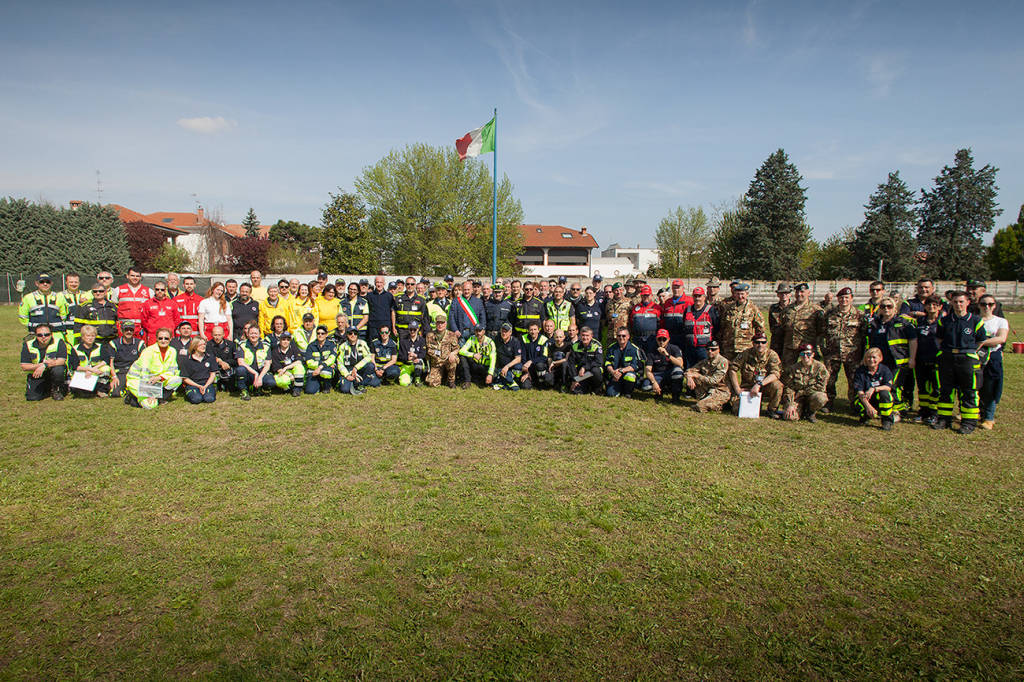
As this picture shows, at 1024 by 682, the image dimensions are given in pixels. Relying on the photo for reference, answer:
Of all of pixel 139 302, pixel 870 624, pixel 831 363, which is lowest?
pixel 870 624

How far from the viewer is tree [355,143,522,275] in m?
36.1

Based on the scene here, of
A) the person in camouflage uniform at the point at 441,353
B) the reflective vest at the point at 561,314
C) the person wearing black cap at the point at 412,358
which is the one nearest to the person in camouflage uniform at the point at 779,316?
the reflective vest at the point at 561,314

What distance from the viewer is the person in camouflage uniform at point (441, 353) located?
9211mm

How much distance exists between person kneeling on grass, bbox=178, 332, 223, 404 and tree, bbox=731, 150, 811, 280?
120ft

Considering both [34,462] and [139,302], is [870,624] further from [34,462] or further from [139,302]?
[139,302]

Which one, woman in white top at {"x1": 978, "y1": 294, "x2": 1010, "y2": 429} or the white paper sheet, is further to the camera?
the white paper sheet

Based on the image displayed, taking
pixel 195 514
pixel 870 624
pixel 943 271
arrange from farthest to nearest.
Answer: pixel 943 271
pixel 195 514
pixel 870 624

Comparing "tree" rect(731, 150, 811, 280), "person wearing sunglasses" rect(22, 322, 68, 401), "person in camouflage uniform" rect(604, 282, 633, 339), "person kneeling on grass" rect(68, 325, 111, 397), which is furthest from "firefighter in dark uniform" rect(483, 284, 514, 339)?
"tree" rect(731, 150, 811, 280)

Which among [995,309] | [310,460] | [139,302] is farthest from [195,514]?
[995,309]

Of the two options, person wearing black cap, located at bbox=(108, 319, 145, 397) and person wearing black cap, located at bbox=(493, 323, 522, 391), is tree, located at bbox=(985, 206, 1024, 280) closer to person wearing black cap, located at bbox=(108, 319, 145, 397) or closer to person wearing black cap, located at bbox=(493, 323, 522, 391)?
person wearing black cap, located at bbox=(493, 323, 522, 391)

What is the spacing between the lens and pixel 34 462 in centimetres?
534

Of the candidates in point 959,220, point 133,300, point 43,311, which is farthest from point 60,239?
point 959,220

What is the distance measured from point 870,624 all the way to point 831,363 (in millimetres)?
5479

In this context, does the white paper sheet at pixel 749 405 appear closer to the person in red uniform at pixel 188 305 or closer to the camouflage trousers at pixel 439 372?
the camouflage trousers at pixel 439 372
